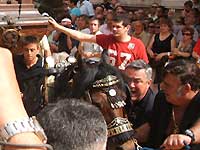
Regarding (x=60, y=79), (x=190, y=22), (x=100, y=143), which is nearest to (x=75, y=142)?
(x=100, y=143)

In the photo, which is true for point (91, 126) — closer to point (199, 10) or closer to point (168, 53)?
point (168, 53)

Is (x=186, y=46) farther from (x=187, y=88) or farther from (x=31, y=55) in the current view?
(x=187, y=88)

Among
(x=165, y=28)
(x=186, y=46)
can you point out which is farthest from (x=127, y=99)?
(x=165, y=28)

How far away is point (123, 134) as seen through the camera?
209 centimetres

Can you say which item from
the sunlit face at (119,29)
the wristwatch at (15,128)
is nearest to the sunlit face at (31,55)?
the sunlit face at (119,29)

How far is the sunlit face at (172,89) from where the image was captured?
9.03ft

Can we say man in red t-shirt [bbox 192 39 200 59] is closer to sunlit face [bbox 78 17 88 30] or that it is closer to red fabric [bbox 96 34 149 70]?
red fabric [bbox 96 34 149 70]

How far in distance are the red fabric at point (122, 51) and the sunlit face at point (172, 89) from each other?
211cm

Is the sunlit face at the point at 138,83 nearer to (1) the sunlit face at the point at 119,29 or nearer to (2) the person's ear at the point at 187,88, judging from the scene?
(2) the person's ear at the point at 187,88

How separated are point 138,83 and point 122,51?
1.71 m

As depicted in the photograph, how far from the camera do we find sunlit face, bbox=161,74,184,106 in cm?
275

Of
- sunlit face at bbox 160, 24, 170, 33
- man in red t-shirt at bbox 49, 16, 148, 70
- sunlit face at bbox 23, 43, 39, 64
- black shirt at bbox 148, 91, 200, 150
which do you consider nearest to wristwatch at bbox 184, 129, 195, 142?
black shirt at bbox 148, 91, 200, 150

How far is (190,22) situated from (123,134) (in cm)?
625

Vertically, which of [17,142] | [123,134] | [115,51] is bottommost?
[115,51]
